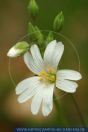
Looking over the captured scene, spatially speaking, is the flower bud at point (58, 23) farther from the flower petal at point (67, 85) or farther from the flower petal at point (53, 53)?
the flower petal at point (67, 85)

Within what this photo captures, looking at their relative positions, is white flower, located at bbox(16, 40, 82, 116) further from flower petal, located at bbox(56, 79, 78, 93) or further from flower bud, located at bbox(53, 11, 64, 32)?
flower bud, located at bbox(53, 11, 64, 32)

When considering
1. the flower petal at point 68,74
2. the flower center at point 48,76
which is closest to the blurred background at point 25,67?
the flower center at point 48,76

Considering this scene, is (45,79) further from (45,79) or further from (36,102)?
(36,102)

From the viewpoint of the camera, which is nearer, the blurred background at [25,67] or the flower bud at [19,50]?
the flower bud at [19,50]

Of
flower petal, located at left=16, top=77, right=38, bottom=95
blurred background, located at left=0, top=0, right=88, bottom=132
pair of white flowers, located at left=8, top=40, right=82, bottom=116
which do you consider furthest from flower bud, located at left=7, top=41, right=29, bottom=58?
blurred background, located at left=0, top=0, right=88, bottom=132

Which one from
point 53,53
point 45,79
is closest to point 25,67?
point 45,79

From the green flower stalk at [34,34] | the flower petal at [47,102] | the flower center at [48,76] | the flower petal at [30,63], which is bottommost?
the flower petal at [47,102]

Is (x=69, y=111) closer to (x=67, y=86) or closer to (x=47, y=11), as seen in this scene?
(x=47, y=11)
